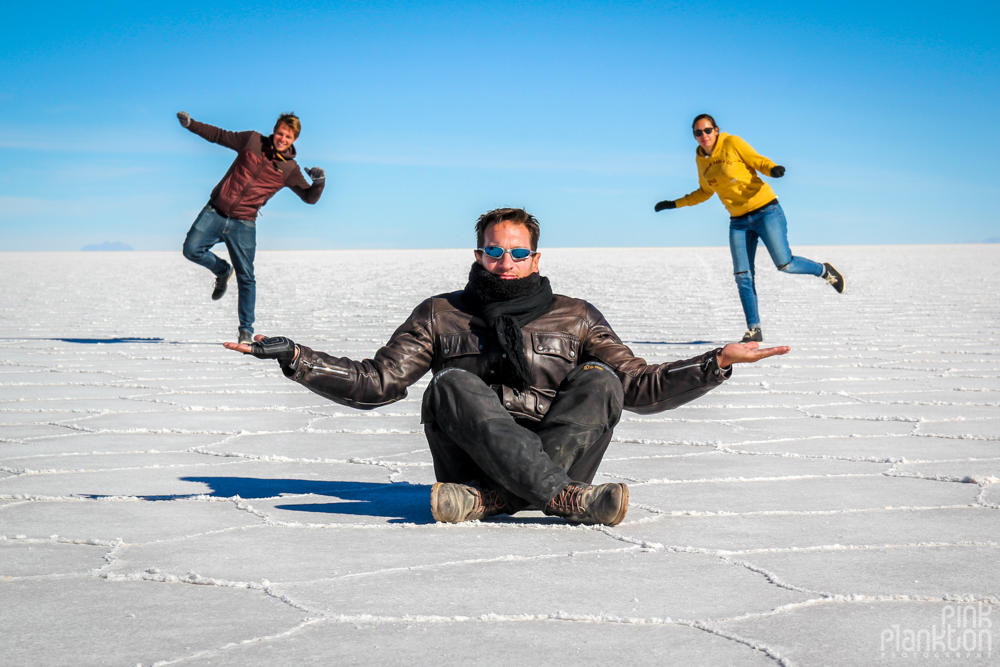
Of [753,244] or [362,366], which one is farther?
[753,244]

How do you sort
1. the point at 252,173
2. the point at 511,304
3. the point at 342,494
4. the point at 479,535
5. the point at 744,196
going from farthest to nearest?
the point at 744,196, the point at 252,173, the point at 342,494, the point at 511,304, the point at 479,535

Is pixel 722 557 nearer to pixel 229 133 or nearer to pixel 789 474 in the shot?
pixel 789 474

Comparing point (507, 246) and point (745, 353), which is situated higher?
point (507, 246)

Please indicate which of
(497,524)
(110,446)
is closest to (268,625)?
(497,524)

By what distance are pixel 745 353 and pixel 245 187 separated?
5032 millimetres

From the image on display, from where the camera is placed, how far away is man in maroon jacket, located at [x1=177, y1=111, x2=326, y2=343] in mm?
6746

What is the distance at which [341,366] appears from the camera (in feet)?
8.30

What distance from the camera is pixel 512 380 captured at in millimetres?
2645

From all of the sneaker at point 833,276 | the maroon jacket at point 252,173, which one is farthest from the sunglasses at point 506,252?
the sneaker at point 833,276

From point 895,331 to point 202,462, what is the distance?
239 inches

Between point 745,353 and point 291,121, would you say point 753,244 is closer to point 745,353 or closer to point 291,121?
point 291,121

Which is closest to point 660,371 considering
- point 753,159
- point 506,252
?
point 506,252

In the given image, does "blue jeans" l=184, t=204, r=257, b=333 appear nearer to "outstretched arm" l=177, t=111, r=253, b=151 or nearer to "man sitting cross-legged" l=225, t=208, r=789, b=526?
"outstretched arm" l=177, t=111, r=253, b=151

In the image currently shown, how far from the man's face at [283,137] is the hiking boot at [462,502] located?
181 inches
